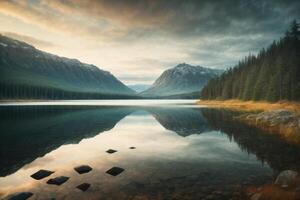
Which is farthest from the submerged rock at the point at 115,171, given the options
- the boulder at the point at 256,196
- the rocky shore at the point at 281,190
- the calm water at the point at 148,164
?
the boulder at the point at 256,196

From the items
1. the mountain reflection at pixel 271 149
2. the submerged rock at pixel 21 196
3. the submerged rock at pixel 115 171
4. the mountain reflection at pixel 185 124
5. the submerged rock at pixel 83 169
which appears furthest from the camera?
the mountain reflection at pixel 185 124

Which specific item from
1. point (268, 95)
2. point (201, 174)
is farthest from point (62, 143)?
point (268, 95)

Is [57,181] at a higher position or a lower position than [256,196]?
lower

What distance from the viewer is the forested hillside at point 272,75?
3076 inches

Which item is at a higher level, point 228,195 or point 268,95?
point 268,95

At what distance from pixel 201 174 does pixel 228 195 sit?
455 cm

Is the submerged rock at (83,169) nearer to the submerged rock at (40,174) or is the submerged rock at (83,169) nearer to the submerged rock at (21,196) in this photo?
the submerged rock at (40,174)

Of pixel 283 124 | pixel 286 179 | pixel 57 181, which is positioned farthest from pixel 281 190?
pixel 283 124

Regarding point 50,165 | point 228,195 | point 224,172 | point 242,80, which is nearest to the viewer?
point 228,195

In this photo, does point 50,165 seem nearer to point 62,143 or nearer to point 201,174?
point 62,143

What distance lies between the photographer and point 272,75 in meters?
89.9

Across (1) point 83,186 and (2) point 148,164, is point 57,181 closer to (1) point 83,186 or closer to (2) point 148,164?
(1) point 83,186

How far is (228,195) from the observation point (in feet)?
47.5

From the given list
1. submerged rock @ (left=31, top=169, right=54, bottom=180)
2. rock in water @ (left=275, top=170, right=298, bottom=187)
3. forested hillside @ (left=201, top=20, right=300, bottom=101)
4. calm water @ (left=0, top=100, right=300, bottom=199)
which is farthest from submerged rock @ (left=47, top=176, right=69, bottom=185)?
forested hillside @ (left=201, top=20, right=300, bottom=101)
